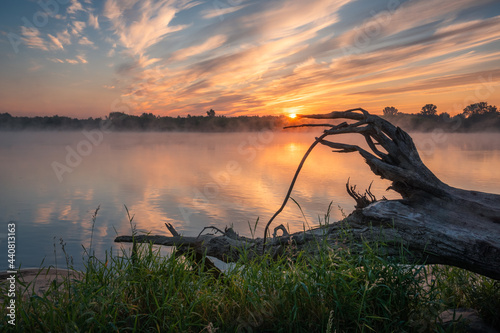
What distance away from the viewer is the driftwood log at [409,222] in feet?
12.2

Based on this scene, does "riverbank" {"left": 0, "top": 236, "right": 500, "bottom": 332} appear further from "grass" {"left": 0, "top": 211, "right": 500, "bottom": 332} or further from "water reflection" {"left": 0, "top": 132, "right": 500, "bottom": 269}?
"water reflection" {"left": 0, "top": 132, "right": 500, "bottom": 269}

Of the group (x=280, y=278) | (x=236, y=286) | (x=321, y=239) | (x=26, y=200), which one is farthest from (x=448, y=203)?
(x=26, y=200)

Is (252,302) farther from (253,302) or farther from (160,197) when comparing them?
(160,197)

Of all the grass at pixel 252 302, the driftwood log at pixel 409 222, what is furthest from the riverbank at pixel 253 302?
the driftwood log at pixel 409 222

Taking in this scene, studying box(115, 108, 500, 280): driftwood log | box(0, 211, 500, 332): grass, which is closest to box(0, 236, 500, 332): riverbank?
box(0, 211, 500, 332): grass

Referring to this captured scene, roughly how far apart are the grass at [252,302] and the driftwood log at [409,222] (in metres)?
0.41

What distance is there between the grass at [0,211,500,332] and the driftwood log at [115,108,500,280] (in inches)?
16.2

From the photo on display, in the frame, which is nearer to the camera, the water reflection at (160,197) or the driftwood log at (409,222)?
the driftwood log at (409,222)

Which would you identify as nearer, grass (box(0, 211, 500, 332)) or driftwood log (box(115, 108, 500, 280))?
grass (box(0, 211, 500, 332))

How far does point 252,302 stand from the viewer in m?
3.38

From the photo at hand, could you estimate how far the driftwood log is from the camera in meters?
3.71

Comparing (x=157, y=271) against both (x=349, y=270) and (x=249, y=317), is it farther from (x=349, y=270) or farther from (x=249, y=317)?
(x=349, y=270)

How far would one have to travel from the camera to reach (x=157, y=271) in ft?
12.5

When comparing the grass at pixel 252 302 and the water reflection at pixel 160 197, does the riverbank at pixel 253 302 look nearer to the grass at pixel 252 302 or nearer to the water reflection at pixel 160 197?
the grass at pixel 252 302
